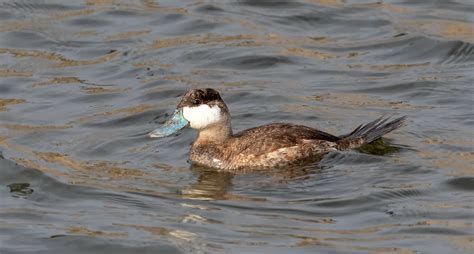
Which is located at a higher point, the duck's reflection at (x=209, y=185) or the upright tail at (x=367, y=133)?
the upright tail at (x=367, y=133)

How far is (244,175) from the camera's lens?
11.0 meters

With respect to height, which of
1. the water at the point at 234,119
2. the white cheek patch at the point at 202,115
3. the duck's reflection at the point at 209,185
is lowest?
the duck's reflection at the point at 209,185

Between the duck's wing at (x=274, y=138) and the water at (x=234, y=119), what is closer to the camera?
the water at (x=234, y=119)

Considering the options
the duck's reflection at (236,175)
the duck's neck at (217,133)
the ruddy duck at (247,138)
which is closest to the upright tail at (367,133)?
the ruddy duck at (247,138)

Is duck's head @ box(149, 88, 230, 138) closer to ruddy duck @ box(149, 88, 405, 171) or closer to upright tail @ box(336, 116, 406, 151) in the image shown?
ruddy duck @ box(149, 88, 405, 171)

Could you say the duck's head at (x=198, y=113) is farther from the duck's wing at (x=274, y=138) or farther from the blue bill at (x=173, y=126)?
the duck's wing at (x=274, y=138)

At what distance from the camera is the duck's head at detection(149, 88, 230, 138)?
11328 mm

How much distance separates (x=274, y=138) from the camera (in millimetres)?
11188

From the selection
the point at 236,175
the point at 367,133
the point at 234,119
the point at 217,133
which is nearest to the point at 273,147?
the point at 236,175

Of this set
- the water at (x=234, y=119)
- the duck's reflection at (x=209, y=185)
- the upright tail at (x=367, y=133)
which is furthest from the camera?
the upright tail at (x=367, y=133)

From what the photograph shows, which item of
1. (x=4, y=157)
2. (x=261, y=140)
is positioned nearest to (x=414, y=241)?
(x=261, y=140)

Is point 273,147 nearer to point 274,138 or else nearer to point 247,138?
point 274,138

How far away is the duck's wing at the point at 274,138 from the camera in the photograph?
36.6 feet

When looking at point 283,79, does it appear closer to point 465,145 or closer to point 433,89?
point 433,89
